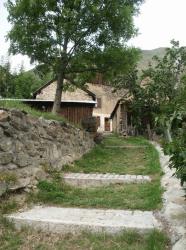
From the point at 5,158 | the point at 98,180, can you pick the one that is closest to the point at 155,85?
the point at 98,180

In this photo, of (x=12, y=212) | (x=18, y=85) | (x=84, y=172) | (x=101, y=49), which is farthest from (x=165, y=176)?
(x=18, y=85)

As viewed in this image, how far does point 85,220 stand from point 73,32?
10.4 metres

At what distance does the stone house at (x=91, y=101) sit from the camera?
75.7 feet

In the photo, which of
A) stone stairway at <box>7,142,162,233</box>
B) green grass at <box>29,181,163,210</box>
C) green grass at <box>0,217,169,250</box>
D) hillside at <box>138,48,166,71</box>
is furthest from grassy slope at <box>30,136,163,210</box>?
hillside at <box>138,48,166,71</box>

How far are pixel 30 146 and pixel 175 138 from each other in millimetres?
3849

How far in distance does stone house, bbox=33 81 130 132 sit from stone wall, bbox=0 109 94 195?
24.5 ft

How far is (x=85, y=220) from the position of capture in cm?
509

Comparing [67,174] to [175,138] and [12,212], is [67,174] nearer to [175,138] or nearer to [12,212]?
[12,212]

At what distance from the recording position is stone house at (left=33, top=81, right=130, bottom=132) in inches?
909

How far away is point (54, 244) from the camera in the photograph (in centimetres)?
460

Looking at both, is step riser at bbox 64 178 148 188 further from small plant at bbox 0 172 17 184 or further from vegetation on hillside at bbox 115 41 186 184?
vegetation on hillside at bbox 115 41 186 184

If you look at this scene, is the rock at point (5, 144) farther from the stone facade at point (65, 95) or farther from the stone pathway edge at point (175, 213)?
the stone facade at point (65, 95)

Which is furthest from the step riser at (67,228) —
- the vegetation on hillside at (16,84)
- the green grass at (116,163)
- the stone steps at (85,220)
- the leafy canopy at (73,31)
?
the vegetation on hillside at (16,84)

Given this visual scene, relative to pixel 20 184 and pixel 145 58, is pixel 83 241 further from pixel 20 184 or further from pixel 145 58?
pixel 145 58
